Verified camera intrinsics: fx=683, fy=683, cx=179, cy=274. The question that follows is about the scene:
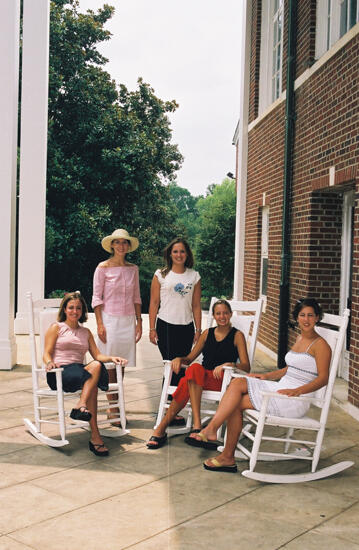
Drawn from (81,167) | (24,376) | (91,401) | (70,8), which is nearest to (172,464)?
(91,401)

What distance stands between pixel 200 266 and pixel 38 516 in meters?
31.7

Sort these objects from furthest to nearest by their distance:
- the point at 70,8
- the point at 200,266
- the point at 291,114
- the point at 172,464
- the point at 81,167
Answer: the point at 200,266 < the point at 70,8 < the point at 81,167 < the point at 291,114 < the point at 172,464

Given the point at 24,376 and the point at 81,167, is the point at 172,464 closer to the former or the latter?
the point at 24,376

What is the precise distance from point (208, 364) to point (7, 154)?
409 cm

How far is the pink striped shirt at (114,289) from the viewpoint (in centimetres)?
568

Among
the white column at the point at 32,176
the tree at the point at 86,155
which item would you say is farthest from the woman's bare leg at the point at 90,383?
the tree at the point at 86,155

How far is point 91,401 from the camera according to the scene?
496 cm

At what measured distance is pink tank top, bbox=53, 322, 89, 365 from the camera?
5215 mm

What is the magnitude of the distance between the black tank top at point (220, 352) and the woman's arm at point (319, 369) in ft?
2.89

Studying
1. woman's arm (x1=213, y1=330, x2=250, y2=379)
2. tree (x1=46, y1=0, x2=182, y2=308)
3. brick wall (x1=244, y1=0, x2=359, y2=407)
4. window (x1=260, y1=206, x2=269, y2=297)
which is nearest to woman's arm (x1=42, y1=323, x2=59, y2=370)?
woman's arm (x1=213, y1=330, x2=250, y2=379)

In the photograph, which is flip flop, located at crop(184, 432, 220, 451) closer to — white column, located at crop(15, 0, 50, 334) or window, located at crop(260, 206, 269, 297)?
window, located at crop(260, 206, 269, 297)

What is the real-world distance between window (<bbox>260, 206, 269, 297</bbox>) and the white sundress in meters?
5.61

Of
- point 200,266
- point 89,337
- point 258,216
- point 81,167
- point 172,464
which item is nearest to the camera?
point 172,464

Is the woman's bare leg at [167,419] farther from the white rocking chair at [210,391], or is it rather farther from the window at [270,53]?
the window at [270,53]
